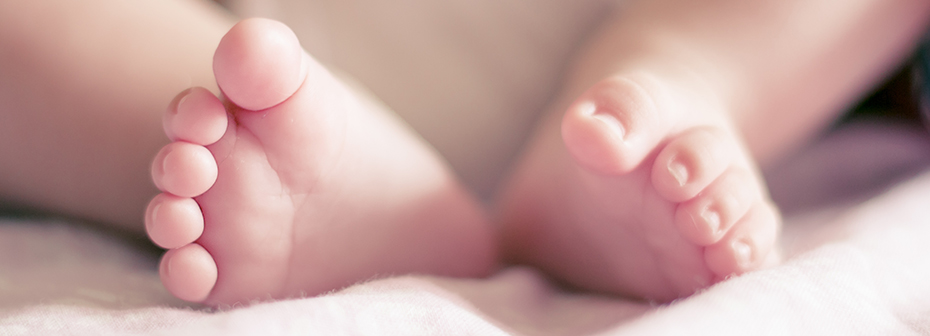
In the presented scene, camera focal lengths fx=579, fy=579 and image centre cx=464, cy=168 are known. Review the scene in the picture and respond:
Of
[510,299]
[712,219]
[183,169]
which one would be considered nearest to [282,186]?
[183,169]

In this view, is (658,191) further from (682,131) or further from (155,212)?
(155,212)

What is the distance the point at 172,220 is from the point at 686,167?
0.33 m

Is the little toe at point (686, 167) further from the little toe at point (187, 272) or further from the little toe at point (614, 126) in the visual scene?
the little toe at point (187, 272)

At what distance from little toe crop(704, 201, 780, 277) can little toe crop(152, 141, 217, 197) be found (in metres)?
0.35

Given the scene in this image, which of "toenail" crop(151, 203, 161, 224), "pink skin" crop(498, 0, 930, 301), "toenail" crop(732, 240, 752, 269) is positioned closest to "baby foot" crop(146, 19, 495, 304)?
"toenail" crop(151, 203, 161, 224)

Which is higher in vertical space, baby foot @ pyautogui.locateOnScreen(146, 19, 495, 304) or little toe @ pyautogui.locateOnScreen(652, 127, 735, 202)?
little toe @ pyautogui.locateOnScreen(652, 127, 735, 202)

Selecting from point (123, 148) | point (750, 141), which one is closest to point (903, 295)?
point (750, 141)

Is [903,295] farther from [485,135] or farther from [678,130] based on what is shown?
[485,135]

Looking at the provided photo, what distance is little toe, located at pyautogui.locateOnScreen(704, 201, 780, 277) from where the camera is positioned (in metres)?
0.41

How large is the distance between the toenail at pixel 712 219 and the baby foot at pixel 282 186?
216 millimetres

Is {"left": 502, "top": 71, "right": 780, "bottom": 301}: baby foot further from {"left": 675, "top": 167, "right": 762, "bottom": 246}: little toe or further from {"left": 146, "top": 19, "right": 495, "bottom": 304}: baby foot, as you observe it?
{"left": 146, "top": 19, "right": 495, "bottom": 304}: baby foot

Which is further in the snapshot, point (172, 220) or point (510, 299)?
point (510, 299)

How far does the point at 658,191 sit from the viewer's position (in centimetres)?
41

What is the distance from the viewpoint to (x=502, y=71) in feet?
2.32
